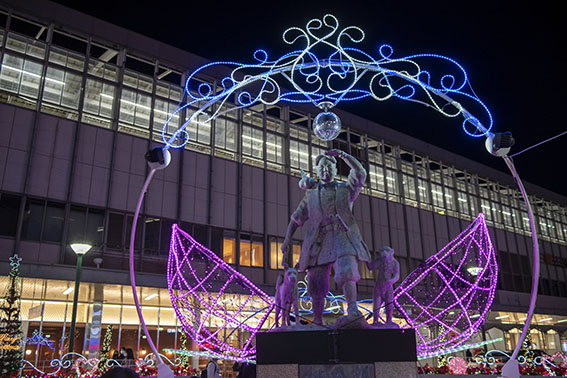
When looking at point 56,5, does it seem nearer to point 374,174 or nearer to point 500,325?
point 374,174

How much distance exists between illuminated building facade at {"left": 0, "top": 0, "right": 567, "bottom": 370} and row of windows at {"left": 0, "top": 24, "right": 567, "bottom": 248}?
0.28 feet

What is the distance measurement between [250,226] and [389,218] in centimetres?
1294

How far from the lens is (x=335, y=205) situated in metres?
8.63

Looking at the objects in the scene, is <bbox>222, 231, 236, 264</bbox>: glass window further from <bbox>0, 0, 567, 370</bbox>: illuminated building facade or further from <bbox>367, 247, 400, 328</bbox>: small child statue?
<bbox>367, 247, 400, 328</bbox>: small child statue

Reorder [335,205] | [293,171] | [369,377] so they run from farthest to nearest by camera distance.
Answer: [293,171] → [335,205] → [369,377]

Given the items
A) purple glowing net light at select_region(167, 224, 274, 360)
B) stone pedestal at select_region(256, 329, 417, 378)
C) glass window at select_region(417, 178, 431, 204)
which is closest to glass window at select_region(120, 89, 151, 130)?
purple glowing net light at select_region(167, 224, 274, 360)

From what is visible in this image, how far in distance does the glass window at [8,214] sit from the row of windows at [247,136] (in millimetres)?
5055

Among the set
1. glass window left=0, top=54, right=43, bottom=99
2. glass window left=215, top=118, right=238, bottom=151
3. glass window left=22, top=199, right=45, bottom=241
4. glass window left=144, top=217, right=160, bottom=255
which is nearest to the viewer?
glass window left=22, top=199, right=45, bottom=241

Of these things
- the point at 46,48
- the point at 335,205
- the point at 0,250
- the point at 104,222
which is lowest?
the point at 335,205

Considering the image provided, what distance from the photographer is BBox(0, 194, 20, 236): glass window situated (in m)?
23.6

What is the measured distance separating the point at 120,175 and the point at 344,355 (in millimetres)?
22351

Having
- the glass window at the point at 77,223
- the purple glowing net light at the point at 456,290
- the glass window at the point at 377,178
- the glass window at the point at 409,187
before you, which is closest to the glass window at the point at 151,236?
the glass window at the point at 77,223

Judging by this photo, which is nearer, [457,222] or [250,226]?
[250,226]

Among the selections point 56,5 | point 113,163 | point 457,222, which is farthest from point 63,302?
point 457,222
